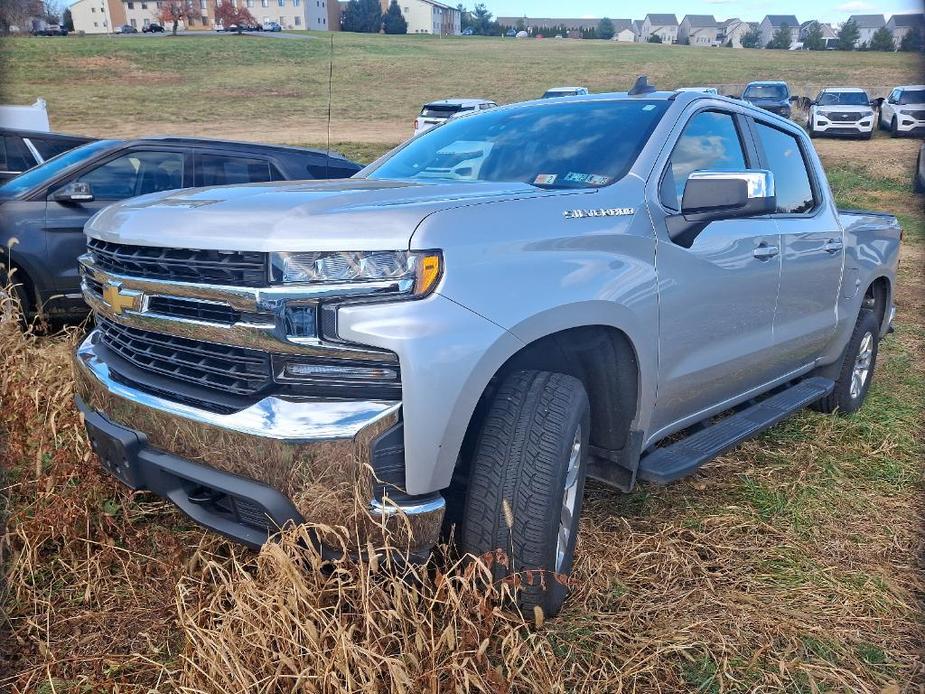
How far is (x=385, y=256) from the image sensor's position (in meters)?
2.11

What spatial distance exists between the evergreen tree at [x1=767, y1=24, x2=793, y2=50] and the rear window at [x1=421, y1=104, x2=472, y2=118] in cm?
5284

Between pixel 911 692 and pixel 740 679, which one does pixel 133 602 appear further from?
pixel 911 692

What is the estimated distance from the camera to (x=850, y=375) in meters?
4.91

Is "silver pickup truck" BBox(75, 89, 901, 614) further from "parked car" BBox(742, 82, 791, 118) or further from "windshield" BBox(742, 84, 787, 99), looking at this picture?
"windshield" BBox(742, 84, 787, 99)

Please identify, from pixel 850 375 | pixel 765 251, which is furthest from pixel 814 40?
pixel 765 251

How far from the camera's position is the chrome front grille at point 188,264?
2164 millimetres

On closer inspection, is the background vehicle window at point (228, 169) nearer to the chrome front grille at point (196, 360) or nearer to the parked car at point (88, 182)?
the parked car at point (88, 182)

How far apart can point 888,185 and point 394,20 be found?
192 feet

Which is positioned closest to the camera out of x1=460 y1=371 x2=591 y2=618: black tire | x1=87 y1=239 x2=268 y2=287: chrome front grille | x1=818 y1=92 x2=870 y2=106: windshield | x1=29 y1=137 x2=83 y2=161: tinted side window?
x1=87 y1=239 x2=268 y2=287: chrome front grille

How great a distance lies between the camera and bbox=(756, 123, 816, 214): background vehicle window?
4.02 metres

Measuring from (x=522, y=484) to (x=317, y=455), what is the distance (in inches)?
25.0

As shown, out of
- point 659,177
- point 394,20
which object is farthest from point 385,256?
point 394,20

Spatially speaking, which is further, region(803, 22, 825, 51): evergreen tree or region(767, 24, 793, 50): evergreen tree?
region(767, 24, 793, 50): evergreen tree

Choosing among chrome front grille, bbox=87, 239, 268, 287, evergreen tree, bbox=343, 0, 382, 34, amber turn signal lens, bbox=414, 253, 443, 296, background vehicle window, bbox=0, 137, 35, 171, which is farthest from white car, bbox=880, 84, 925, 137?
evergreen tree, bbox=343, 0, 382, 34
